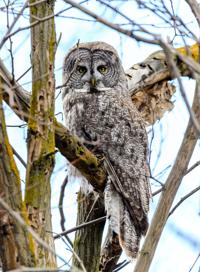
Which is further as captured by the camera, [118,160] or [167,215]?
[118,160]

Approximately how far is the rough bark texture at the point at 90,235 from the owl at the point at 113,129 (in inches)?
6.1

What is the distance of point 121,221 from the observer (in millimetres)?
4961

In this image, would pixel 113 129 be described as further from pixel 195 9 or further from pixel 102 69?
pixel 195 9

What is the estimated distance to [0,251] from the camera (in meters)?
3.08

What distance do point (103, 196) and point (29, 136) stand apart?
4.98ft

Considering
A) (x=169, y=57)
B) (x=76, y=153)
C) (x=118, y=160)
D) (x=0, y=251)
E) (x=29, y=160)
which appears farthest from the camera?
(x=118, y=160)

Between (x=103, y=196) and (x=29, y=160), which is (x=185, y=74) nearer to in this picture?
(x=103, y=196)

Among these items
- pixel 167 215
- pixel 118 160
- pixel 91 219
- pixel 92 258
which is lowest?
pixel 167 215

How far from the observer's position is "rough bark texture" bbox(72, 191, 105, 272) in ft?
15.9

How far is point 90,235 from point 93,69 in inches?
63.9

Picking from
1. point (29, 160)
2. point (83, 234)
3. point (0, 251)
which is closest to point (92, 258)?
point (83, 234)

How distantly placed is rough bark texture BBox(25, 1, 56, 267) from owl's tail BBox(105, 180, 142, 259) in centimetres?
135

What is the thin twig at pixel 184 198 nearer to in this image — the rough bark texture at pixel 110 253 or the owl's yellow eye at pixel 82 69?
the rough bark texture at pixel 110 253

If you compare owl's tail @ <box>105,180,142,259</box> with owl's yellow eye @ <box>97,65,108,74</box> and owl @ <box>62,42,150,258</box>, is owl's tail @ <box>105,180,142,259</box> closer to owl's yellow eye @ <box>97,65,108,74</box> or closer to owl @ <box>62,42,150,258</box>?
owl @ <box>62,42,150,258</box>
